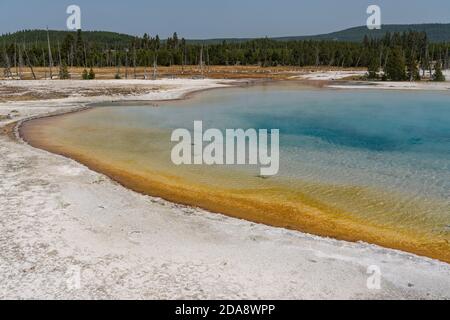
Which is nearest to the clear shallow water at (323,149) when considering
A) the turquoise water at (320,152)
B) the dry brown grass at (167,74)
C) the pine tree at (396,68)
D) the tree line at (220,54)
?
the turquoise water at (320,152)

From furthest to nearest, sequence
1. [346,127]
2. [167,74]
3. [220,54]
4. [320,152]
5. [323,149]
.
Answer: [220,54] → [167,74] → [346,127] → [323,149] → [320,152]

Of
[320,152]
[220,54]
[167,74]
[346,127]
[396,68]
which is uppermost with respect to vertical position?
[220,54]

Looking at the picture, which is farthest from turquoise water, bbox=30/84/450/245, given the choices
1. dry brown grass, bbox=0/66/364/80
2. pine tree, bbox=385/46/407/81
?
dry brown grass, bbox=0/66/364/80

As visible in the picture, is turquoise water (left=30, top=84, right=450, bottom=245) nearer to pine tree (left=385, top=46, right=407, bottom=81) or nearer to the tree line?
pine tree (left=385, top=46, right=407, bottom=81)

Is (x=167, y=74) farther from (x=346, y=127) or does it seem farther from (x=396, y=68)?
(x=346, y=127)

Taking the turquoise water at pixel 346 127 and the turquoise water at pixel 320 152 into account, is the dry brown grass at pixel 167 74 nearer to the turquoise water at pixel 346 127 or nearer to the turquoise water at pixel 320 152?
the turquoise water at pixel 346 127

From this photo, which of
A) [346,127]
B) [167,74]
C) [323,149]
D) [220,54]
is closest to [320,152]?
[323,149]

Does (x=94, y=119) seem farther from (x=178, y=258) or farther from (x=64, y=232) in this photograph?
(x=178, y=258)

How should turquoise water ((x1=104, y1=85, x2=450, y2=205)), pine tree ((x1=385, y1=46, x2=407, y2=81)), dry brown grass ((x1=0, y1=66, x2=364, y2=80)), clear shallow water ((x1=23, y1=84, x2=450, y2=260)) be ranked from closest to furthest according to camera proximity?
1. clear shallow water ((x1=23, y1=84, x2=450, y2=260))
2. turquoise water ((x1=104, y1=85, x2=450, y2=205))
3. pine tree ((x1=385, y1=46, x2=407, y2=81))
4. dry brown grass ((x1=0, y1=66, x2=364, y2=80))

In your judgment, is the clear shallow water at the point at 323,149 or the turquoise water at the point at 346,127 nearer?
the clear shallow water at the point at 323,149
